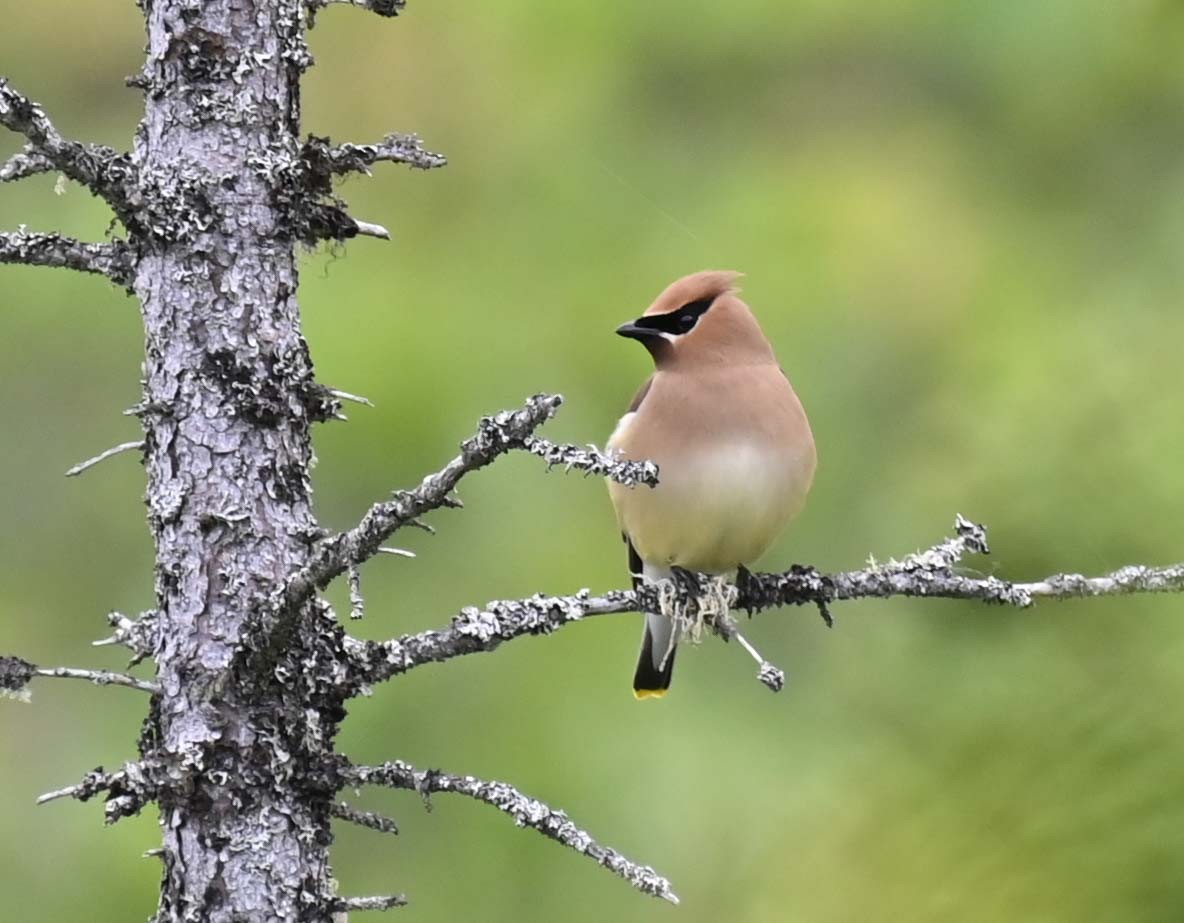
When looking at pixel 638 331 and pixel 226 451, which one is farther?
pixel 638 331

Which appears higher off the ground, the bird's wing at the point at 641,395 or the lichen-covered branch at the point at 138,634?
the bird's wing at the point at 641,395

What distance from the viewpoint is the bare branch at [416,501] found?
171 centimetres

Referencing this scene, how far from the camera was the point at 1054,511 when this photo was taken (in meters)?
1.87

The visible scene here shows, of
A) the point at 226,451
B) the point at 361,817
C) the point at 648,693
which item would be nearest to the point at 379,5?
the point at 226,451

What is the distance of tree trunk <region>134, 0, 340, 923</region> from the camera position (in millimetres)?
2115

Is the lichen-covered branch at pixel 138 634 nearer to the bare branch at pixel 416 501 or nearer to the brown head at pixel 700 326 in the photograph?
the bare branch at pixel 416 501

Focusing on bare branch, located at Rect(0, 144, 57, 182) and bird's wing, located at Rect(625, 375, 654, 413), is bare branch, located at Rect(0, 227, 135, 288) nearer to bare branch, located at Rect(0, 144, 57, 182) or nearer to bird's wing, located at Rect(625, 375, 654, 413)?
bare branch, located at Rect(0, 144, 57, 182)

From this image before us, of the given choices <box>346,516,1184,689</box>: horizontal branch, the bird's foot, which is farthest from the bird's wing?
<box>346,516,1184,689</box>: horizontal branch

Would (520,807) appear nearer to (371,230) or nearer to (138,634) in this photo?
(138,634)

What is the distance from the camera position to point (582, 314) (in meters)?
5.20

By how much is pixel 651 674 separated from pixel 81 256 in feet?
7.97

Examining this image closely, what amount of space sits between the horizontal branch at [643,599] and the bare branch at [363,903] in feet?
0.85

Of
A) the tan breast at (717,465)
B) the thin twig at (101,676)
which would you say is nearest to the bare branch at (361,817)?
the thin twig at (101,676)

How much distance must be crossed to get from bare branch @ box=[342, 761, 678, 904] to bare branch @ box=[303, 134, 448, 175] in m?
0.73
